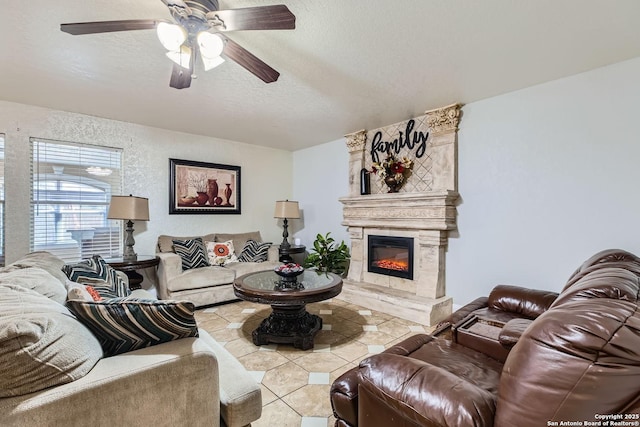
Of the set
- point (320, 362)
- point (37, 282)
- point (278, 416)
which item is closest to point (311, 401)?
point (278, 416)

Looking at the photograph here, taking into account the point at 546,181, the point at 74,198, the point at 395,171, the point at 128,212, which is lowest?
the point at 128,212

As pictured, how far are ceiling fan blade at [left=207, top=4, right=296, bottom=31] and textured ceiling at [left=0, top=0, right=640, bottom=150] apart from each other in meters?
0.24

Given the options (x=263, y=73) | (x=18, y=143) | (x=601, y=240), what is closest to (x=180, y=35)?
(x=263, y=73)

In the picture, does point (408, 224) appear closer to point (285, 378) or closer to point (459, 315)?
point (459, 315)

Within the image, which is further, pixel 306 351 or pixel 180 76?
pixel 306 351

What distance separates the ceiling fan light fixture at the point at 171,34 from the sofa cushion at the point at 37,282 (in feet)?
4.62

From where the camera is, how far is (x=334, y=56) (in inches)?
86.9

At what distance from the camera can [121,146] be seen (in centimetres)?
375

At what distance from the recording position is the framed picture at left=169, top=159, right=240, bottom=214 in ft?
13.7

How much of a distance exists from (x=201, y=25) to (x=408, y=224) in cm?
290

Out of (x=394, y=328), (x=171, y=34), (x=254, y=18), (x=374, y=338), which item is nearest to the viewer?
(x=254, y=18)

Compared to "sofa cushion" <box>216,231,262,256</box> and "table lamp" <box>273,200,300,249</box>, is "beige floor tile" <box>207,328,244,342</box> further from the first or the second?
"table lamp" <box>273,200,300,249</box>

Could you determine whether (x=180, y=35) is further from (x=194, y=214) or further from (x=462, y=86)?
(x=194, y=214)

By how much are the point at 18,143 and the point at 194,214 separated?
2.04 m
